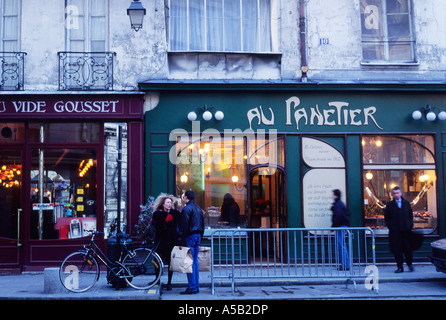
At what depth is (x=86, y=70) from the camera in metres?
12.9

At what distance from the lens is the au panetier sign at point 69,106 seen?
1240 centimetres

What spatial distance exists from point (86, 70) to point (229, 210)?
199 inches

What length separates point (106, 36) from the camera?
1305 centimetres

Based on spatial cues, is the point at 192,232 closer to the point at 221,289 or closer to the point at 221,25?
the point at 221,289

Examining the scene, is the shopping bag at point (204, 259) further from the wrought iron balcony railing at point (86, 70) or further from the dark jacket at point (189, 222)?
the wrought iron balcony railing at point (86, 70)

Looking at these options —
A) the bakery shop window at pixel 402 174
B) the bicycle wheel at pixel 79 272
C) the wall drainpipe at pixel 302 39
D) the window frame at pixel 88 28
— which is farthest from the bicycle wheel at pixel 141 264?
the wall drainpipe at pixel 302 39

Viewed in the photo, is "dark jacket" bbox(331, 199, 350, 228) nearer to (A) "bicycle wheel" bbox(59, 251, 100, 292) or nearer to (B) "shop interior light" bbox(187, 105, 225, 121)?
(B) "shop interior light" bbox(187, 105, 225, 121)

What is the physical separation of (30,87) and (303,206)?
7445 mm

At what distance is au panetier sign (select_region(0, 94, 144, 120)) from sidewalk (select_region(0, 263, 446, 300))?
152 inches

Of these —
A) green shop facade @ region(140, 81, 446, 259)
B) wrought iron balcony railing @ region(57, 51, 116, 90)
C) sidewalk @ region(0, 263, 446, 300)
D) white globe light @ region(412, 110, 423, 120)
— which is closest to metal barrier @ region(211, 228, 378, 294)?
sidewalk @ region(0, 263, 446, 300)

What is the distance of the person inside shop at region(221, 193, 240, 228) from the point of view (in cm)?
1321

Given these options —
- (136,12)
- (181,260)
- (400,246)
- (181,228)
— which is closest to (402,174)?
(400,246)

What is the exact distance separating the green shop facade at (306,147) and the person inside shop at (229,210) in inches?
1.1
